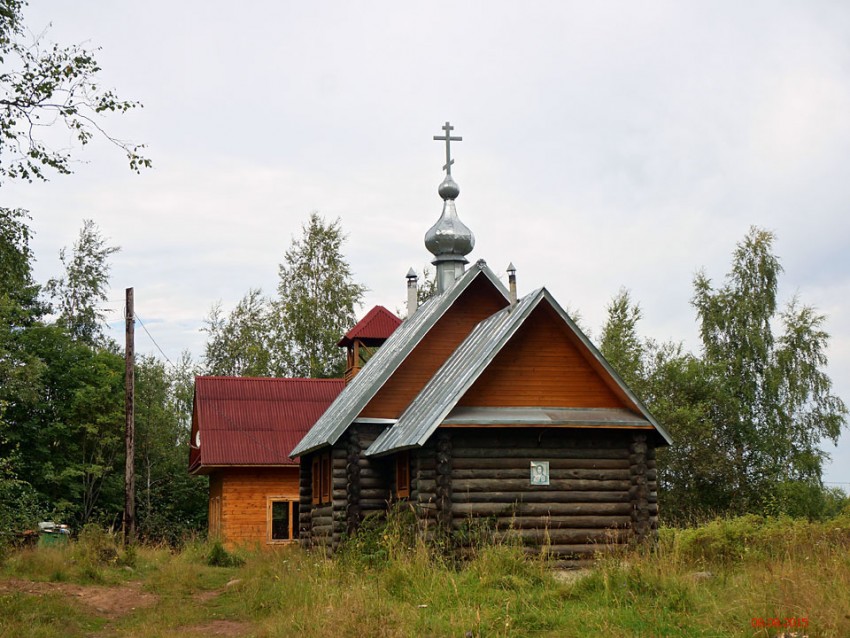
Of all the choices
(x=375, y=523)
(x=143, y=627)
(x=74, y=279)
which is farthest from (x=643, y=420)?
(x=74, y=279)

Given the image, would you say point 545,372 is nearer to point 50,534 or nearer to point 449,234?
point 449,234

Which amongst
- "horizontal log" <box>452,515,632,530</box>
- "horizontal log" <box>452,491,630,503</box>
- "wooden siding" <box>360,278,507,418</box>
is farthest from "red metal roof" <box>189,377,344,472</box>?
"horizontal log" <box>452,515,632,530</box>

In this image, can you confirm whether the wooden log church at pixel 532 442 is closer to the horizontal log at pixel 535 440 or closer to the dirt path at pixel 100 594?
the horizontal log at pixel 535 440

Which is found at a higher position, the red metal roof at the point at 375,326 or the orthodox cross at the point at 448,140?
the orthodox cross at the point at 448,140

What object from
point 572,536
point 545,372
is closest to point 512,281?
point 545,372

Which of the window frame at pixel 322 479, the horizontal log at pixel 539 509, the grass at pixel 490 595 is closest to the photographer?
Answer: the grass at pixel 490 595

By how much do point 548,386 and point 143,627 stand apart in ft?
26.9

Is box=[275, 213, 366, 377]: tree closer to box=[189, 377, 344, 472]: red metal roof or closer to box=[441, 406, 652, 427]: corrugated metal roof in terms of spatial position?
box=[189, 377, 344, 472]: red metal roof

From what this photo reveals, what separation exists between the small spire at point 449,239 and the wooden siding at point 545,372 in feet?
24.4

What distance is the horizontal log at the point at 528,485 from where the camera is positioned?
17.2m

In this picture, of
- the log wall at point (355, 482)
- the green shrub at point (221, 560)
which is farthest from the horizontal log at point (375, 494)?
the green shrub at point (221, 560)

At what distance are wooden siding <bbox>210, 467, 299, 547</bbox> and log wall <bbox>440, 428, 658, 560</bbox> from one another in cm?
1425

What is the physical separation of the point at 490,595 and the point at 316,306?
110 feet

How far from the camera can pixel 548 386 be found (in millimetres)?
Answer: 17984
